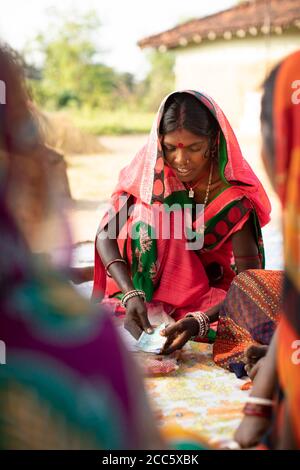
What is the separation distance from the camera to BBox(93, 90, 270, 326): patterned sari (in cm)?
297

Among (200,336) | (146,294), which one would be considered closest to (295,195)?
(200,336)

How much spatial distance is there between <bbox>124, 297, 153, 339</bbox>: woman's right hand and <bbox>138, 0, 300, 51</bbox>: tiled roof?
963cm

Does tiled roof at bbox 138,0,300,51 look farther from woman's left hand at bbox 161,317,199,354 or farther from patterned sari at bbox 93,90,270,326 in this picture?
woman's left hand at bbox 161,317,199,354

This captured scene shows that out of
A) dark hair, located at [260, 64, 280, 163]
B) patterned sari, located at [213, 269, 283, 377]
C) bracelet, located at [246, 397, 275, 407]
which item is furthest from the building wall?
bracelet, located at [246, 397, 275, 407]

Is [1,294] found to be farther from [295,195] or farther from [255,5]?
[255,5]

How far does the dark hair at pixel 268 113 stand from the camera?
157 cm

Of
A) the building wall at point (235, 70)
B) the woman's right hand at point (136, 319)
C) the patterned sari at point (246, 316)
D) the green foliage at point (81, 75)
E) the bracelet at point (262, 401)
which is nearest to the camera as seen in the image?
the bracelet at point (262, 401)

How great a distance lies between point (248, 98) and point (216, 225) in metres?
9.89

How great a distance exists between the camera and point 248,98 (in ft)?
40.9

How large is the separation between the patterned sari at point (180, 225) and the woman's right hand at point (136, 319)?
24 cm

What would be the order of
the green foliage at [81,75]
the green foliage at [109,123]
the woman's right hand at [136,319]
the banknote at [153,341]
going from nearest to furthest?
the banknote at [153,341], the woman's right hand at [136,319], the green foliage at [109,123], the green foliage at [81,75]

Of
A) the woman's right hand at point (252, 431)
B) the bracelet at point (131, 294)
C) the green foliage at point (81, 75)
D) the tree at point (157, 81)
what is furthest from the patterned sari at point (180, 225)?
the tree at point (157, 81)

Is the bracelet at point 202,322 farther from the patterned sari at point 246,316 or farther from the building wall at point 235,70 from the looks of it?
the building wall at point 235,70

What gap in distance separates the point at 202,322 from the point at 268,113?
4.27 ft
